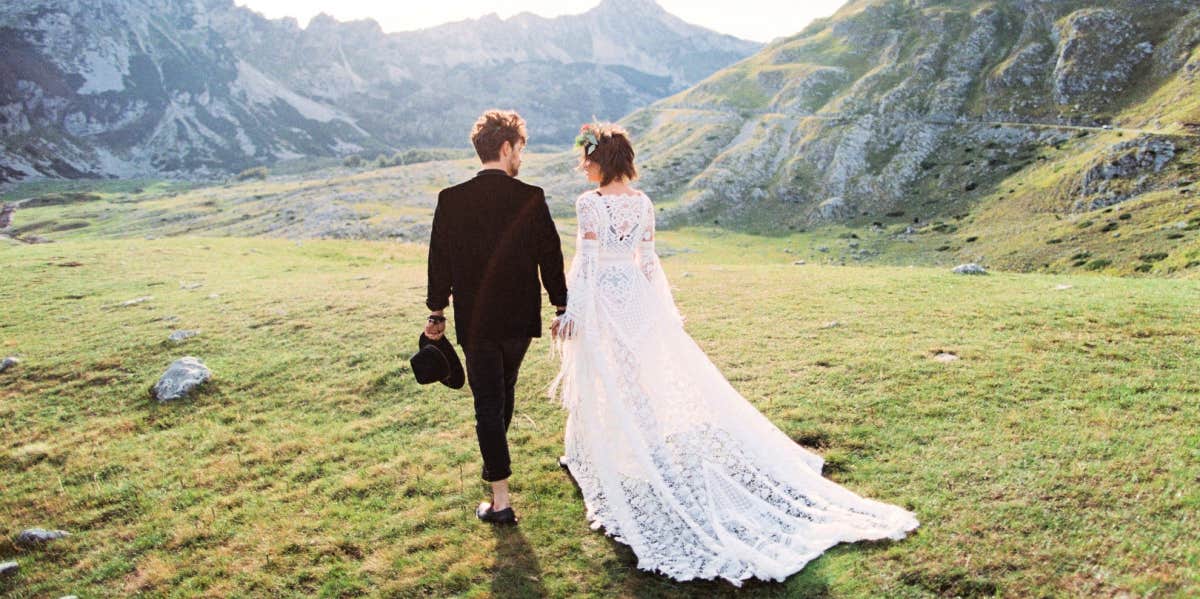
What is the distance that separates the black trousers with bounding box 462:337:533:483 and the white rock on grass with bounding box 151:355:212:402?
9.28m

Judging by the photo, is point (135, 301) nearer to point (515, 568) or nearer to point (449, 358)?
point (449, 358)

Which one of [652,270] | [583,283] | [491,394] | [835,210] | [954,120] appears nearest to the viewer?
[491,394]

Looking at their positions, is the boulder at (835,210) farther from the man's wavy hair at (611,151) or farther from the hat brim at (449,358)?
the hat brim at (449,358)

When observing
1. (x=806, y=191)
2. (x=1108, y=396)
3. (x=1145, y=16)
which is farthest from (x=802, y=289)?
(x=1145, y=16)

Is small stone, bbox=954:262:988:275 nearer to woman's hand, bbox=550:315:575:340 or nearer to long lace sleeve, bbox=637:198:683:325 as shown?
long lace sleeve, bbox=637:198:683:325

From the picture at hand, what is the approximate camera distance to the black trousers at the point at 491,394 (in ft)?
25.2

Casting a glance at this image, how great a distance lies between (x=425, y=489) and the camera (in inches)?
361

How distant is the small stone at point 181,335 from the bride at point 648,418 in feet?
45.0

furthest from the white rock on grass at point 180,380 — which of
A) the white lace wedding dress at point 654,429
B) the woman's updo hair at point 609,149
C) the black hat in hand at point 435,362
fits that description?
the woman's updo hair at point 609,149

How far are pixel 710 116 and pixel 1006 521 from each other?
14017cm

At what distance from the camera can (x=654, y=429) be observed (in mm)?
8375

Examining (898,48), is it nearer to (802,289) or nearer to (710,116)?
(710,116)


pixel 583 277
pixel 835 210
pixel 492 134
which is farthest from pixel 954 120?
pixel 492 134

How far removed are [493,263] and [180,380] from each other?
1025 centimetres
